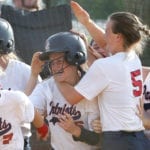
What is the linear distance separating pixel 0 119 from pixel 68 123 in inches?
18.9

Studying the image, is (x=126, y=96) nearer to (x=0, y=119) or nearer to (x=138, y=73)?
(x=138, y=73)

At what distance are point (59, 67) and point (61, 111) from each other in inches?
10.8

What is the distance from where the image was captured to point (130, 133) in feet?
12.5

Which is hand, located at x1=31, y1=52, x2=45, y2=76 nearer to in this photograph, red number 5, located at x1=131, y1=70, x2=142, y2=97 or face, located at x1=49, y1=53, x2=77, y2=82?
face, located at x1=49, y1=53, x2=77, y2=82

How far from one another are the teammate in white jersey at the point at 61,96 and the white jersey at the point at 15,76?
24cm

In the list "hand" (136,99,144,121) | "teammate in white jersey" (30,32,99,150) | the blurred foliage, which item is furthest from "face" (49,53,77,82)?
the blurred foliage

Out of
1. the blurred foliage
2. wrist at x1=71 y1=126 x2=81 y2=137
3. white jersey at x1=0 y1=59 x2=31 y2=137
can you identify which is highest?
the blurred foliage

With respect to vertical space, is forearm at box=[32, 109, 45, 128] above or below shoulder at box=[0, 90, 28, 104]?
below

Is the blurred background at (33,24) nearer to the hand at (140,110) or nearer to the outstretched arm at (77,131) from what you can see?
the outstretched arm at (77,131)

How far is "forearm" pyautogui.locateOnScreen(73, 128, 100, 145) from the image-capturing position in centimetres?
382

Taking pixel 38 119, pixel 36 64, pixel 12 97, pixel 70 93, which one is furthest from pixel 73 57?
pixel 12 97

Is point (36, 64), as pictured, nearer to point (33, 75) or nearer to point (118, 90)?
point (33, 75)

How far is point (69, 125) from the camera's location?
3.81m

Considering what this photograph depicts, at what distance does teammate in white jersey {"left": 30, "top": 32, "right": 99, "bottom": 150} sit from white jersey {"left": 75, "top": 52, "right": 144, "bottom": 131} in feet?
0.45
